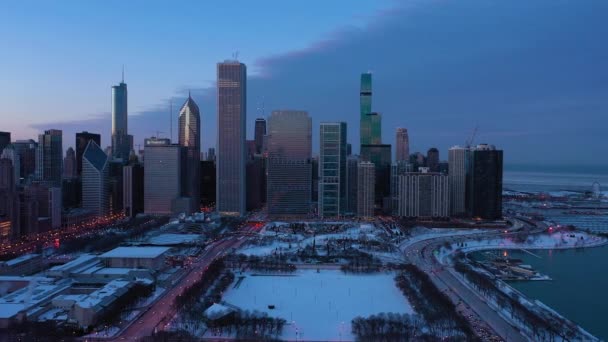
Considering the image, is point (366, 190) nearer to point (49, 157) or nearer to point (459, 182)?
point (459, 182)

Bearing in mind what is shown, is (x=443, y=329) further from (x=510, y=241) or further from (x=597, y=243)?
(x=597, y=243)

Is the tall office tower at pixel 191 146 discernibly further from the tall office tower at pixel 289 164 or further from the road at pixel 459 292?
the road at pixel 459 292

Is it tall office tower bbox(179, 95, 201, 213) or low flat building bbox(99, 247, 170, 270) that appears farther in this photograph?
tall office tower bbox(179, 95, 201, 213)

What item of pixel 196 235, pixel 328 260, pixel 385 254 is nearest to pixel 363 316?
pixel 328 260

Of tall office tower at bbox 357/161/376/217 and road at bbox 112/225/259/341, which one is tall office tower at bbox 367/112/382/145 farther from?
road at bbox 112/225/259/341

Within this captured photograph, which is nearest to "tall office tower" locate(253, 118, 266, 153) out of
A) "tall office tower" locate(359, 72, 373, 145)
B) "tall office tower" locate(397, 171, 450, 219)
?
"tall office tower" locate(359, 72, 373, 145)

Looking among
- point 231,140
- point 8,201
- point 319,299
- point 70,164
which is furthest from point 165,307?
point 70,164

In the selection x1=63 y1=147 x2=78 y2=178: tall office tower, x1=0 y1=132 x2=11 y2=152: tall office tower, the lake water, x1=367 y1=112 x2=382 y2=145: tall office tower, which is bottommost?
the lake water
